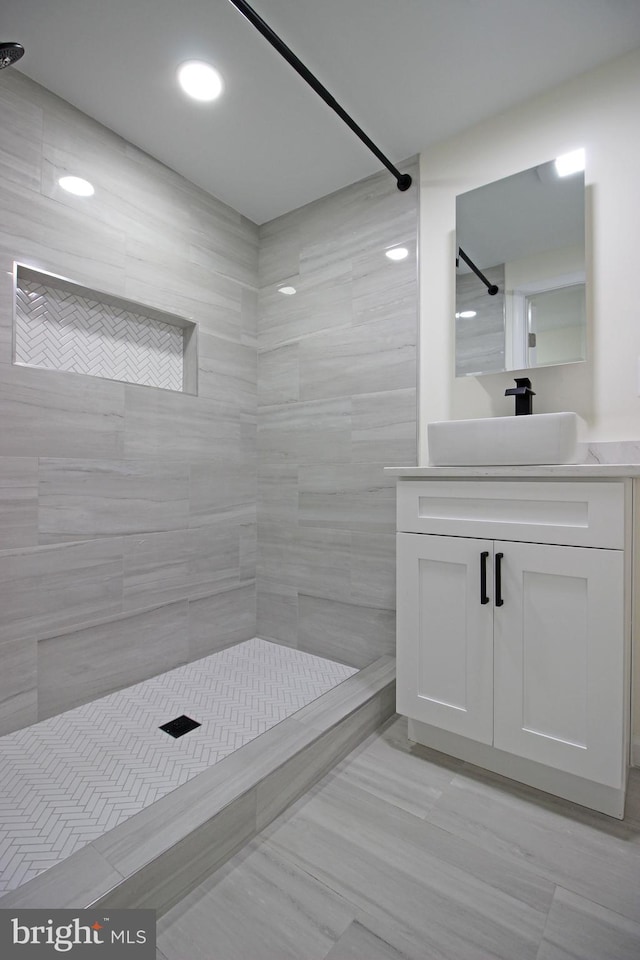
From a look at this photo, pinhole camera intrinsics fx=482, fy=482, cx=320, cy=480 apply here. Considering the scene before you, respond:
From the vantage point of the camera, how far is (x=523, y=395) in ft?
6.04

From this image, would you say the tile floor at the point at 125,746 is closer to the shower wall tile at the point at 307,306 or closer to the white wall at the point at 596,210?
the white wall at the point at 596,210

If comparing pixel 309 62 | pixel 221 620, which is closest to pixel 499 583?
pixel 221 620

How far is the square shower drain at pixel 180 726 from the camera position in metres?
1.76

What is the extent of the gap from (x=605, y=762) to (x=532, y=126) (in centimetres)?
230

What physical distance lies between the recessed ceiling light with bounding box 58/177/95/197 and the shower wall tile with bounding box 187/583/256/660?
1878 mm

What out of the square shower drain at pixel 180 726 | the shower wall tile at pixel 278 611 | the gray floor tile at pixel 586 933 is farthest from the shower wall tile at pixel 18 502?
the gray floor tile at pixel 586 933

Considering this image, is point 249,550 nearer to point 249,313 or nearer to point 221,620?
point 221,620

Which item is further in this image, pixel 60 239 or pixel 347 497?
pixel 347 497

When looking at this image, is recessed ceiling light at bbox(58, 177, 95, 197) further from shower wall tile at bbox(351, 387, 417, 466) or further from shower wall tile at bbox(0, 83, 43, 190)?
shower wall tile at bbox(351, 387, 417, 466)

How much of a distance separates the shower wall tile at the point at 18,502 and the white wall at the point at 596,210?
1.75 metres

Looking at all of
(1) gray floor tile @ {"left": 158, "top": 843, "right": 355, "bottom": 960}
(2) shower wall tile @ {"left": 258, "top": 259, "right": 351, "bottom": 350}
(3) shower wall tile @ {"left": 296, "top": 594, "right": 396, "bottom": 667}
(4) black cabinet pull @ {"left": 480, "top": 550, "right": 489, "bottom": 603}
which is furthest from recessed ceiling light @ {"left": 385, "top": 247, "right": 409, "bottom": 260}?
(1) gray floor tile @ {"left": 158, "top": 843, "right": 355, "bottom": 960}

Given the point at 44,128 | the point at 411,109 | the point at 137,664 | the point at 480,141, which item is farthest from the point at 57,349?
the point at 480,141

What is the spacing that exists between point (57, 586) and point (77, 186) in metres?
1.62

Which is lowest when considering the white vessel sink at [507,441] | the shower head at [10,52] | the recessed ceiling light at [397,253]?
the white vessel sink at [507,441]
